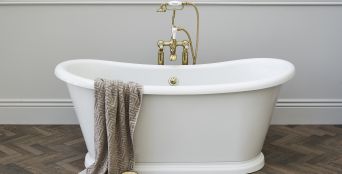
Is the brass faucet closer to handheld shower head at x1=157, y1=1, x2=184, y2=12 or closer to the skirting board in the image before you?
handheld shower head at x1=157, y1=1, x2=184, y2=12

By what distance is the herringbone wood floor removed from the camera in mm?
3471

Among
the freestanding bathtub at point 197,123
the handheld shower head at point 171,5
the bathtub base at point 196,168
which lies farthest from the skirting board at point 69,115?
the handheld shower head at point 171,5

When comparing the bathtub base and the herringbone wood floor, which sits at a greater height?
the bathtub base

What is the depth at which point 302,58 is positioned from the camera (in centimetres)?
417

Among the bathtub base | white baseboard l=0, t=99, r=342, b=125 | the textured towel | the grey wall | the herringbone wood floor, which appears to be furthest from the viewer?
white baseboard l=0, t=99, r=342, b=125

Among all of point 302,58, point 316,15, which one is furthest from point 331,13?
point 302,58

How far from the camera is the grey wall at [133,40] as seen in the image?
4.02 meters

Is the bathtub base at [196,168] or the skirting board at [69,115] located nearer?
the bathtub base at [196,168]

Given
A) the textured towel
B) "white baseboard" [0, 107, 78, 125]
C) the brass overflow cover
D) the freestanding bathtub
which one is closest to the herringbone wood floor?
"white baseboard" [0, 107, 78, 125]

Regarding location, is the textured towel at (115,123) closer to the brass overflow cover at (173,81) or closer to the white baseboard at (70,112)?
the brass overflow cover at (173,81)

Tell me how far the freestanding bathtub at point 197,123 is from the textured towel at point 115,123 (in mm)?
58

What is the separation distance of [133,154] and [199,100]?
47cm

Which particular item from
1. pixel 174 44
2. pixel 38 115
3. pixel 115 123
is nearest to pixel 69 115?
pixel 38 115

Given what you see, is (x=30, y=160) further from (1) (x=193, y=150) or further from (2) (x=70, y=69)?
(1) (x=193, y=150)
